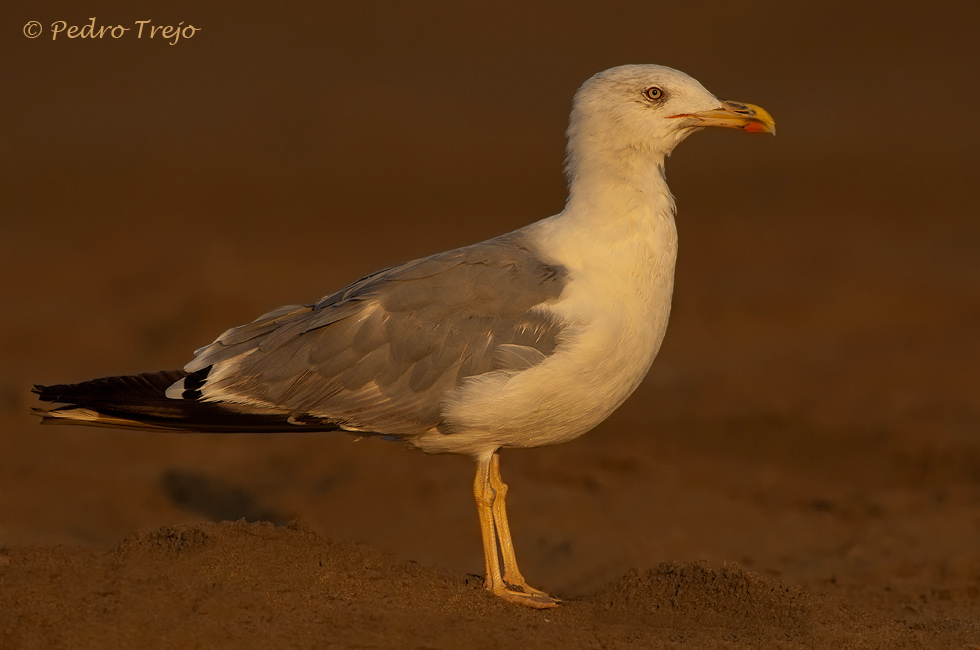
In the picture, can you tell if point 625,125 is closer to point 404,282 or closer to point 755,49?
point 404,282

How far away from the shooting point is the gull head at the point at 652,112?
6953 millimetres

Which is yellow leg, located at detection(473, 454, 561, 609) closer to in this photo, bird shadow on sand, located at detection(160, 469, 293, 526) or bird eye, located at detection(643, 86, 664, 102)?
bird eye, located at detection(643, 86, 664, 102)

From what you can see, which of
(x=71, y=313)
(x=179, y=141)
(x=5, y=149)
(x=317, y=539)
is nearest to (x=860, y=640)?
(x=317, y=539)

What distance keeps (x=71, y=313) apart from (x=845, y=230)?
34.8ft

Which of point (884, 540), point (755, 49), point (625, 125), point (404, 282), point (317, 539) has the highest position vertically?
point (755, 49)

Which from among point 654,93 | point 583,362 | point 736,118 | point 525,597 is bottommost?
point 525,597

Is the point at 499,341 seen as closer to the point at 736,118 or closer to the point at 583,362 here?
the point at 583,362

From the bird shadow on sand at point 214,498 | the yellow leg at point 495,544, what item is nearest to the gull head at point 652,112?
the yellow leg at point 495,544

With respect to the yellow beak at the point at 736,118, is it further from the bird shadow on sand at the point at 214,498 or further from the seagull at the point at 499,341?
the bird shadow on sand at the point at 214,498

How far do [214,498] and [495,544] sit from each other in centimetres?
485

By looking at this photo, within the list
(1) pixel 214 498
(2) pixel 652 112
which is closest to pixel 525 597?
(2) pixel 652 112

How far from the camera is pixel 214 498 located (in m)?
11.0

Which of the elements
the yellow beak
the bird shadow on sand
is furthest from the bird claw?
the bird shadow on sand

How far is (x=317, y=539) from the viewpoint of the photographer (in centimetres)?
681
